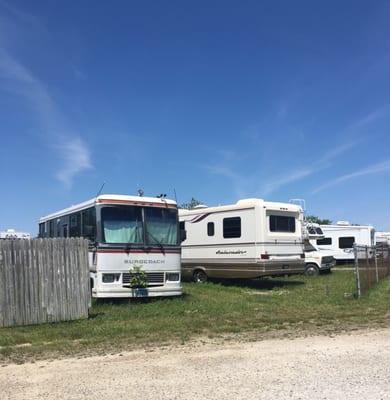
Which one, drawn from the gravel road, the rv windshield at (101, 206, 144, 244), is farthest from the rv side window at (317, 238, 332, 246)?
the gravel road

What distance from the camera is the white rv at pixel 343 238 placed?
32281 mm

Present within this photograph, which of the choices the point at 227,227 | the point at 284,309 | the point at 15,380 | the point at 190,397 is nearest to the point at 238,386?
the point at 190,397

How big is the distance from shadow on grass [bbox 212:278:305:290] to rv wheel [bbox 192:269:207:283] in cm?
64

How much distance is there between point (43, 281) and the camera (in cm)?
1091

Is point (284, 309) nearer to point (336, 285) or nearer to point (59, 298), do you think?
point (59, 298)

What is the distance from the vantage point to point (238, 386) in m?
6.05

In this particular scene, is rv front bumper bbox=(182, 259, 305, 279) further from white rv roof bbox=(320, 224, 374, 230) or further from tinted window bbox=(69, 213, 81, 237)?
white rv roof bbox=(320, 224, 374, 230)

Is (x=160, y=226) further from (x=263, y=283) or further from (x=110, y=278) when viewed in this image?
(x=263, y=283)

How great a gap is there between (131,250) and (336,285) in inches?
350

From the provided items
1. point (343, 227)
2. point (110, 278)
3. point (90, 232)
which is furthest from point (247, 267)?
point (343, 227)

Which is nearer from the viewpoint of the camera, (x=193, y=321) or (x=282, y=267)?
(x=193, y=321)

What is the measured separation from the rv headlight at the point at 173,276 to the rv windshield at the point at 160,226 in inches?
30.4

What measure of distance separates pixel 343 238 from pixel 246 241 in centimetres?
1579

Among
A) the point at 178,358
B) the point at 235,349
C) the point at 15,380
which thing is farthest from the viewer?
the point at 235,349
